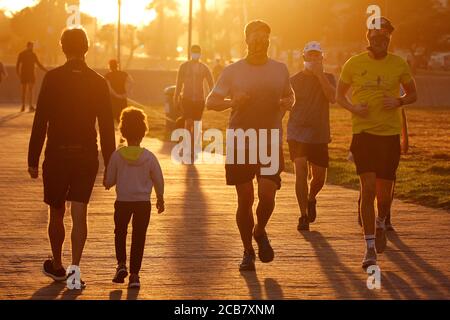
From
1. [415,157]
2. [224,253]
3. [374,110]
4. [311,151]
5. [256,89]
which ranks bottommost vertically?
[415,157]

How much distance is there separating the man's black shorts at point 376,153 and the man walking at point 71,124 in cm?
212

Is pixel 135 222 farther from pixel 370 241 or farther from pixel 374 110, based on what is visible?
pixel 374 110

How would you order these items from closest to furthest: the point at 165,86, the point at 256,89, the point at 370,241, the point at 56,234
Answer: the point at 56,234 < the point at 256,89 < the point at 370,241 < the point at 165,86

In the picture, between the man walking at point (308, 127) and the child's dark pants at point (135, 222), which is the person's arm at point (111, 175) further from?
the man walking at point (308, 127)

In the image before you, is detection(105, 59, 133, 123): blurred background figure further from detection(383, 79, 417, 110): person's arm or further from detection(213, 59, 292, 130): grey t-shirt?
detection(213, 59, 292, 130): grey t-shirt

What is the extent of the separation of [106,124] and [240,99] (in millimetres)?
1109

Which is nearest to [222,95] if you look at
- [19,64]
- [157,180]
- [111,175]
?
[157,180]

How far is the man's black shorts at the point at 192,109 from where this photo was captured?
21.3 meters

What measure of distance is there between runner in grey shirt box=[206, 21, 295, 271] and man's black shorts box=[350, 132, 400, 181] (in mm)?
624

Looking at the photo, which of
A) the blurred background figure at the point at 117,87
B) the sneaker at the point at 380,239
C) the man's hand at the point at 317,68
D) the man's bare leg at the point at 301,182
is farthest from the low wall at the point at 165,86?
the sneaker at the point at 380,239

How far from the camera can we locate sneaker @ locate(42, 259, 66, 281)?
9.41m

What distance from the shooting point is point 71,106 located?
9.20 meters
